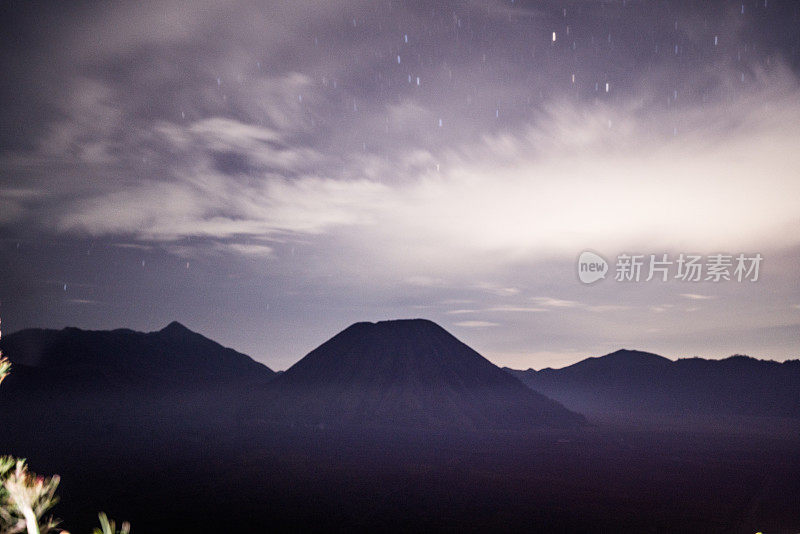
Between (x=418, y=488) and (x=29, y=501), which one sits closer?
(x=29, y=501)

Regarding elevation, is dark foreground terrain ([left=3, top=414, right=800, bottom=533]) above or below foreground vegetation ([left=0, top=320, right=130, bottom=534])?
below

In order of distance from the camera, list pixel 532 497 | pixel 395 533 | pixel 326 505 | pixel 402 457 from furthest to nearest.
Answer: pixel 402 457 < pixel 532 497 < pixel 326 505 < pixel 395 533

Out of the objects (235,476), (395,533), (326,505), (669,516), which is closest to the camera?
(395,533)

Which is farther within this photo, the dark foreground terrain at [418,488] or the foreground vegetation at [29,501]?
the dark foreground terrain at [418,488]

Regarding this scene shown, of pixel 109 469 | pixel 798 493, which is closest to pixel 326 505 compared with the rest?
pixel 109 469

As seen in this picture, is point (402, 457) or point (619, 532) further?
point (402, 457)

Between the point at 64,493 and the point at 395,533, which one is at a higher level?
the point at 395,533

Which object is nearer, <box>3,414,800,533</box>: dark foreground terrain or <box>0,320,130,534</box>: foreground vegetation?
<box>0,320,130,534</box>: foreground vegetation

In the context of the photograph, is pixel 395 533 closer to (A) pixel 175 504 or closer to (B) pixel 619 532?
(B) pixel 619 532

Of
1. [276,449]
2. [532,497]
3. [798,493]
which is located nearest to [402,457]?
[276,449]

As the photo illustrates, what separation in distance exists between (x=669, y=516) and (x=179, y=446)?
167460 mm

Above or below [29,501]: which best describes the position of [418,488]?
below

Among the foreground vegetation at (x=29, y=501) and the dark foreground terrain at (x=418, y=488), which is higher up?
the foreground vegetation at (x=29, y=501)

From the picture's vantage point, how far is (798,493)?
412ft
